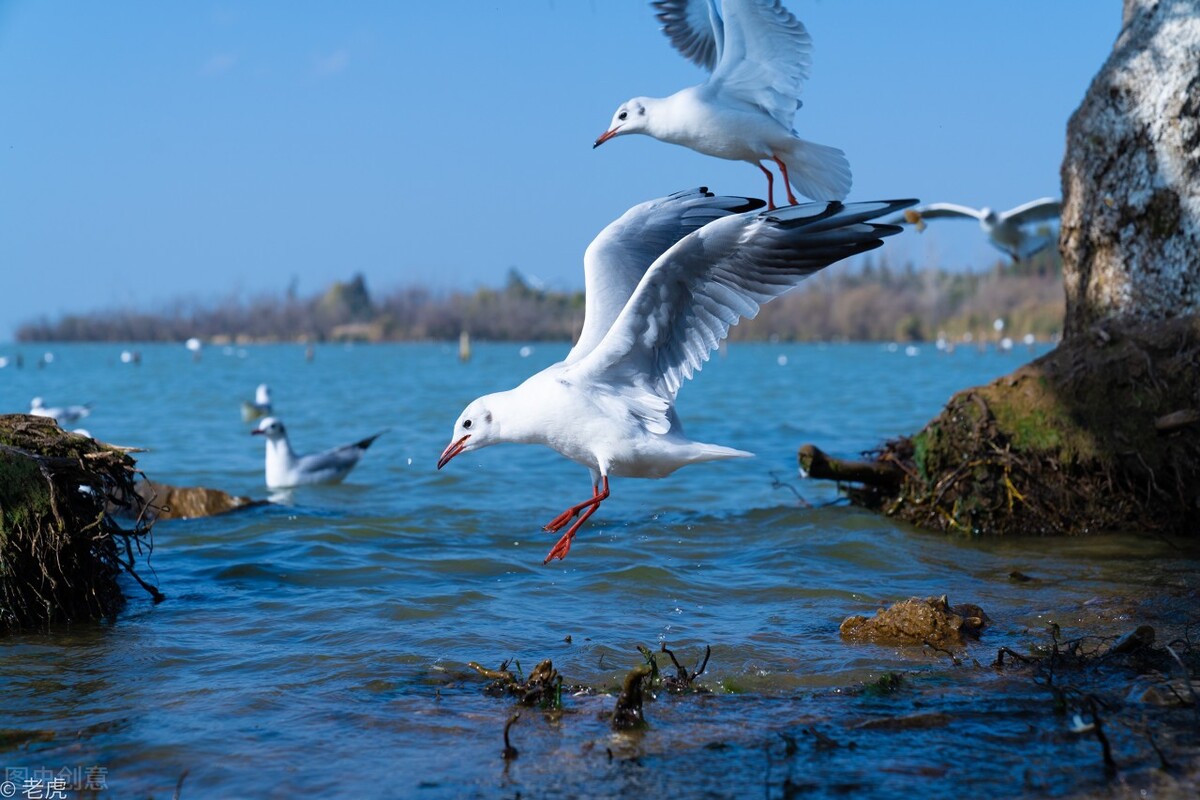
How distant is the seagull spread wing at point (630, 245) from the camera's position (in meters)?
5.81

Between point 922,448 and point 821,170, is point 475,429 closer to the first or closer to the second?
point 821,170

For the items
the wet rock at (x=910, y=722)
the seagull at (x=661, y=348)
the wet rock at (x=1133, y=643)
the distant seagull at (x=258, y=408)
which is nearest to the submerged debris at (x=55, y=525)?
the seagull at (x=661, y=348)

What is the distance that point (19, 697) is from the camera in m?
4.80

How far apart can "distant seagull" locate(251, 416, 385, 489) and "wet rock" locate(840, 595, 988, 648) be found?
841 cm

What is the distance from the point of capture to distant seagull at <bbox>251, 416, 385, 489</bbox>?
42.2ft

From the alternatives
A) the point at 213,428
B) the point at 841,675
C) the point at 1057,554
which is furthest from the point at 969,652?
the point at 213,428

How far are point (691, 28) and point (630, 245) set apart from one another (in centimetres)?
201

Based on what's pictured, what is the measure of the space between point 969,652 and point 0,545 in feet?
14.1

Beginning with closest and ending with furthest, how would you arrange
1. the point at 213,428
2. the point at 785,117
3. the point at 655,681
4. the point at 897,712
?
the point at 897,712 → the point at 655,681 → the point at 785,117 → the point at 213,428

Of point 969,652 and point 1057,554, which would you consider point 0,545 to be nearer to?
point 969,652

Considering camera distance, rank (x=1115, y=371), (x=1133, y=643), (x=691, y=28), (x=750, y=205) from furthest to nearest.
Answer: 1. (x=1115, y=371)
2. (x=691, y=28)
3. (x=750, y=205)
4. (x=1133, y=643)

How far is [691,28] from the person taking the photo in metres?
7.41

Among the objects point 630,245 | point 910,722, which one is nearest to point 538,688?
point 910,722

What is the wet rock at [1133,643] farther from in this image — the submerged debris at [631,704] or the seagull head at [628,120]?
the seagull head at [628,120]
